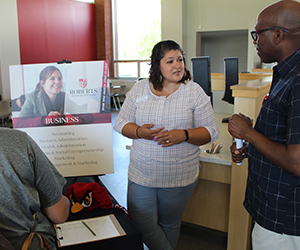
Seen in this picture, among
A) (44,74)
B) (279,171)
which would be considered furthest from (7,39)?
(279,171)

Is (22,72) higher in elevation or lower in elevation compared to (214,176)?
higher

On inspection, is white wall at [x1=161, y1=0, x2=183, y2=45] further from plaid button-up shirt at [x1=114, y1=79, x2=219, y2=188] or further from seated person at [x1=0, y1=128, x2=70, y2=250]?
seated person at [x1=0, y1=128, x2=70, y2=250]

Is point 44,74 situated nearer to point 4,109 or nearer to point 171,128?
point 171,128

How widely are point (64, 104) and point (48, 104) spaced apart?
115 millimetres

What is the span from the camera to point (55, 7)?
9.52m

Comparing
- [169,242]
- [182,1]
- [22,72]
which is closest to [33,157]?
[169,242]

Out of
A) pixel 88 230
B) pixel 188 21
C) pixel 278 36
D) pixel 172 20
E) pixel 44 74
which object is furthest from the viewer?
pixel 188 21

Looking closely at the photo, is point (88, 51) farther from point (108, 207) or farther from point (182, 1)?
point (108, 207)

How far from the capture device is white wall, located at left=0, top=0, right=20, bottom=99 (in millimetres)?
8008

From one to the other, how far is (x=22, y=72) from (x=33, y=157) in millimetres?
1389

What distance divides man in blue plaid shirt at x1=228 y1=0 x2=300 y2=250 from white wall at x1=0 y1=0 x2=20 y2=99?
8.24m

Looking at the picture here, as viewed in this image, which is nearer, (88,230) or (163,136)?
(88,230)

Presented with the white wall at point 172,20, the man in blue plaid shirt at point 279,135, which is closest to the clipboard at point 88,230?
the man in blue plaid shirt at point 279,135

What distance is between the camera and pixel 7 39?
8164mm
